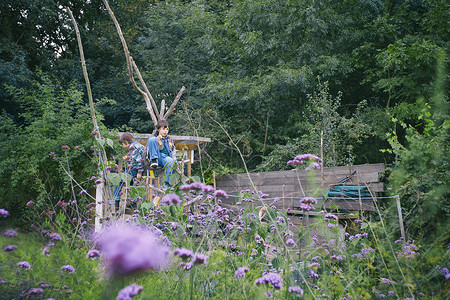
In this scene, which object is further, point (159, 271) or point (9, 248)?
point (159, 271)

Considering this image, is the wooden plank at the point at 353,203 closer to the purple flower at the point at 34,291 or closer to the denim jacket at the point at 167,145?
the denim jacket at the point at 167,145

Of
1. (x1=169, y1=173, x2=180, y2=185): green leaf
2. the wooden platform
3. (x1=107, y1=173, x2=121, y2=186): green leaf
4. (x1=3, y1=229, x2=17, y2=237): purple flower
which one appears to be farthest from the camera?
the wooden platform

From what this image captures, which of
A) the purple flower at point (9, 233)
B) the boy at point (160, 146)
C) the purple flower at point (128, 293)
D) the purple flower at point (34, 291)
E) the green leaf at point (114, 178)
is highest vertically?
the purple flower at point (128, 293)

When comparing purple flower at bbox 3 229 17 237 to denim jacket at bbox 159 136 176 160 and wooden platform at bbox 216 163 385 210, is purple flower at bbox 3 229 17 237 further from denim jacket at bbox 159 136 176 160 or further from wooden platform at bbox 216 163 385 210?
denim jacket at bbox 159 136 176 160

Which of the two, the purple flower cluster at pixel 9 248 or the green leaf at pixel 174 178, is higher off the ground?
the purple flower cluster at pixel 9 248

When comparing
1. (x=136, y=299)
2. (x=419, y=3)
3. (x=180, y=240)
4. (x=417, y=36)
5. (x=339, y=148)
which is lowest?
(x=339, y=148)

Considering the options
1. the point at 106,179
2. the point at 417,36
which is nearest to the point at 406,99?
the point at 417,36

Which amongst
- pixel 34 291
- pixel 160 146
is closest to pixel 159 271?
pixel 34 291

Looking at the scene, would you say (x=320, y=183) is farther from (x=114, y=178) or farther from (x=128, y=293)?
(x=128, y=293)

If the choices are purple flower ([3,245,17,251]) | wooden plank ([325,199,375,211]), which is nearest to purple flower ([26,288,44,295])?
purple flower ([3,245,17,251])

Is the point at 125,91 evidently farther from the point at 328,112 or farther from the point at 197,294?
the point at 197,294

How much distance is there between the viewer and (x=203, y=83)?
14398mm

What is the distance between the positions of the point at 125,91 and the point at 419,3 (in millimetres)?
11145

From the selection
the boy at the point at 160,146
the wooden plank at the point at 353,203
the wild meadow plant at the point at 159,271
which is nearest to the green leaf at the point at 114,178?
the wild meadow plant at the point at 159,271
